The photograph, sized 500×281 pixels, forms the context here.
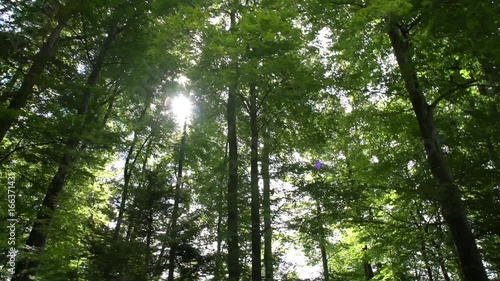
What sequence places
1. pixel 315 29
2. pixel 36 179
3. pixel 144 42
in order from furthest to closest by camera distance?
pixel 144 42, pixel 36 179, pixel 315 29

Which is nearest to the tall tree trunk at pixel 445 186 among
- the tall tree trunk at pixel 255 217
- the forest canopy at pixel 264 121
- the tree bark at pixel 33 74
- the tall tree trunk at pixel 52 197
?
the forest canopy at pixel 264 121

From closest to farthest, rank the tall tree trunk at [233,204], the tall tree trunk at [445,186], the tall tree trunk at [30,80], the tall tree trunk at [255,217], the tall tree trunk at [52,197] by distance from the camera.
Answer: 1. the tall tree trunk at [30,80]
2. the tall tree trunk at [445,186]
3. the tall tree trunk at [52,197]
4. the tall tree trunk at [233,204]
5. the tall tree trunk at [255,217]

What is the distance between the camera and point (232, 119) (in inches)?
428

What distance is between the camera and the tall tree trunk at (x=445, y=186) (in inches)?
258

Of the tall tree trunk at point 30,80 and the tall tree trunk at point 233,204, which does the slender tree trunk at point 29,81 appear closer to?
the tall tree trunk at point 30,80

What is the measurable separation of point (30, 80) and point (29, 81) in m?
0.54

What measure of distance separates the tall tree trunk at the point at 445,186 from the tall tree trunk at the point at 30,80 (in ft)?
22.9

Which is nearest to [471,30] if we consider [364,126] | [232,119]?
[364,126]

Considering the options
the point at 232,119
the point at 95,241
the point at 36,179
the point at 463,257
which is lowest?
the point at 463,257

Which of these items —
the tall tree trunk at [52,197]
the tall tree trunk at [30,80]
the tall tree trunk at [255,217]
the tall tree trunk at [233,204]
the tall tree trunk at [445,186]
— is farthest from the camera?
the tall tree trunk at [255,217]

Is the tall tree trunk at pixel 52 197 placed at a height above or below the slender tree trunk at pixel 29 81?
below

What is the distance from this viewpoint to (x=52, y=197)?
816 cm

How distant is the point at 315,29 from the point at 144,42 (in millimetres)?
4645

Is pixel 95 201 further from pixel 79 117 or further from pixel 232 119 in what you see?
pixel 79 117
